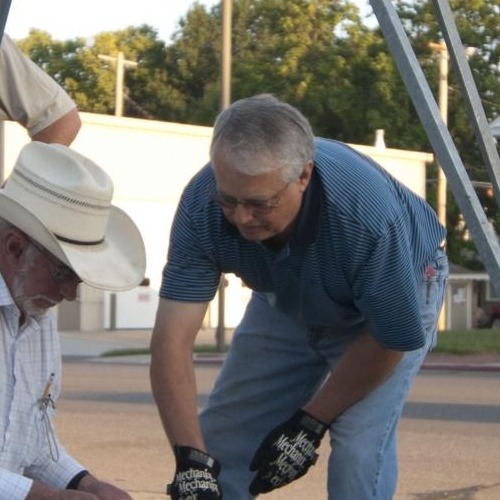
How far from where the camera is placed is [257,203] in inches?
137

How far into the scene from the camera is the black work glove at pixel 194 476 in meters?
3.82

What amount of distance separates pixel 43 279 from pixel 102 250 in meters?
0.26

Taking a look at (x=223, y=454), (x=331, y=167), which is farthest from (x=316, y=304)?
(x=223, y=454)

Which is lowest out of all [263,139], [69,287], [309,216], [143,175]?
[143,175]

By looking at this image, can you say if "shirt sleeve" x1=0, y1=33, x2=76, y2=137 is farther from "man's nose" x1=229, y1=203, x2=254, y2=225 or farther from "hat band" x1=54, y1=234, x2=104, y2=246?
"man's nose" x1=229, y1=203, x2=254, y2=225

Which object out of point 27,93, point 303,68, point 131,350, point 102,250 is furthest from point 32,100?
point 303,68

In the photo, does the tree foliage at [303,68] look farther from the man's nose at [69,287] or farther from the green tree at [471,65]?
the man's nose at [69,287]

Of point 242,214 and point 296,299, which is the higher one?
point 242,214

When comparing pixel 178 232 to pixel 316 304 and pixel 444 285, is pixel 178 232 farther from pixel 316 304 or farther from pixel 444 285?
pixel 444 285

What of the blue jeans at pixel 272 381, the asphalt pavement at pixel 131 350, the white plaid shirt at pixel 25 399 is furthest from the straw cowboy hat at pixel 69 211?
the asphalt pavement at pixel 131 350

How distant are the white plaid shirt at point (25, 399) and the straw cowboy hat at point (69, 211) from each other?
7.3 inches

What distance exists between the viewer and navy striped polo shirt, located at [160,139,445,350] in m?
3.73

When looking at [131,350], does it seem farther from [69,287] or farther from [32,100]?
[69,287]

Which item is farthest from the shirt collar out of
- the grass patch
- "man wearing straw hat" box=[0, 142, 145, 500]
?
the grass patch
